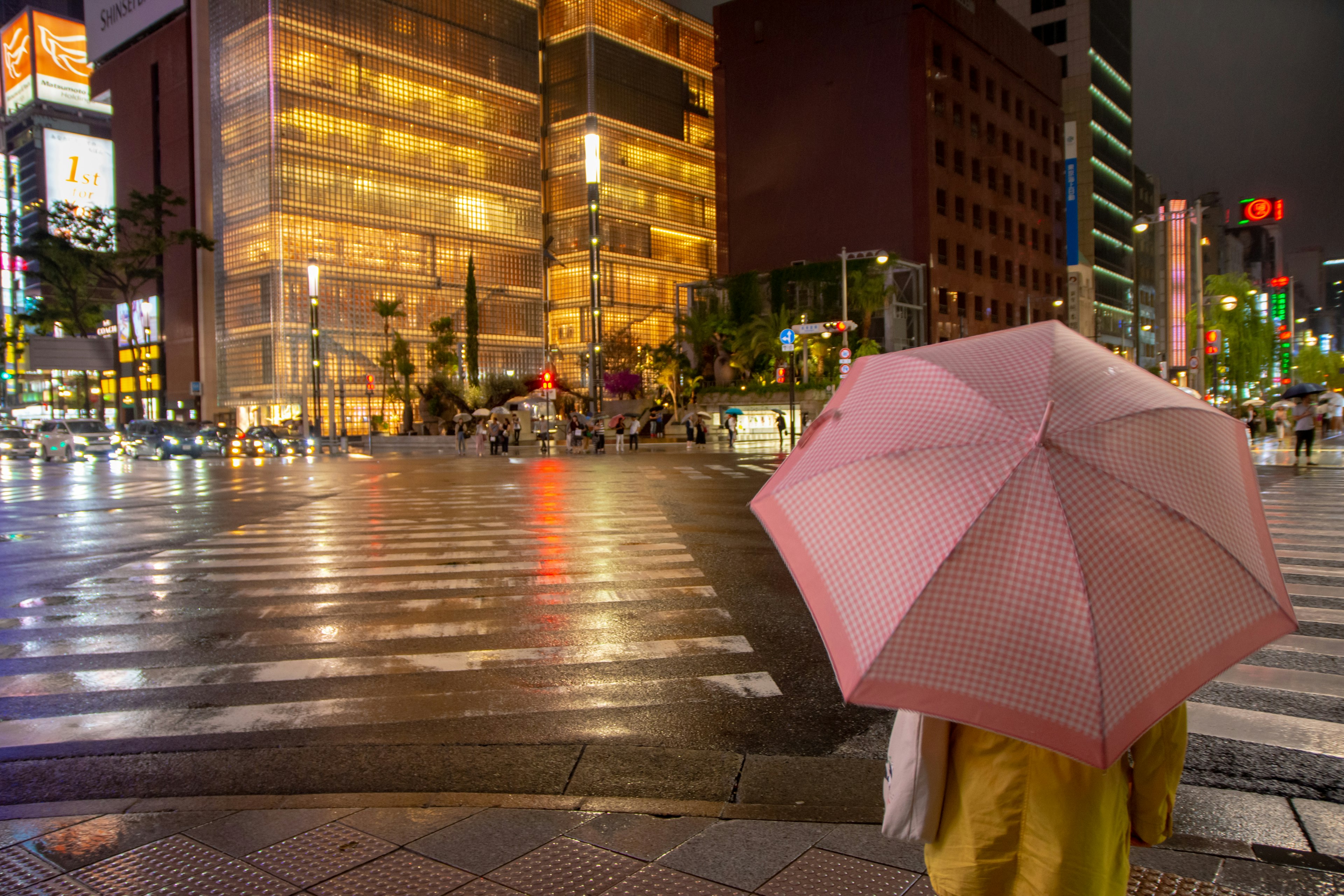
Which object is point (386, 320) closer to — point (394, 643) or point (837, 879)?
point (394, 643)

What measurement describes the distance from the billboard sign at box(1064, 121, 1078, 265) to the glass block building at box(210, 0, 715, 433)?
107 ft

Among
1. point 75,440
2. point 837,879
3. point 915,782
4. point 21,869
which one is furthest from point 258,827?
point 75,440

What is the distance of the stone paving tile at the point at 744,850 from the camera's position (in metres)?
3.33

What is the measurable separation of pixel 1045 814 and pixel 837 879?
4.60 feet

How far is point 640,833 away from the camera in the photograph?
3.70m

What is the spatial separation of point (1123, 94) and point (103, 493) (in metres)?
106

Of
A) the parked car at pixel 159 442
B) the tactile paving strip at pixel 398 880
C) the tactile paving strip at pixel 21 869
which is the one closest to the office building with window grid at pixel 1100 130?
the parked car at pixel 159 442

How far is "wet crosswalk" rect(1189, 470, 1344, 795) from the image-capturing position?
465cm

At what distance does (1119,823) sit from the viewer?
7.13 ft

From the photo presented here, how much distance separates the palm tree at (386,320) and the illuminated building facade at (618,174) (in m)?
15.0

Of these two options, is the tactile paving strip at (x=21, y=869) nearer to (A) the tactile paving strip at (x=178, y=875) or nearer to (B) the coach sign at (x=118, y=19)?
(A) the tactile paving strip at (x=178, y=875)

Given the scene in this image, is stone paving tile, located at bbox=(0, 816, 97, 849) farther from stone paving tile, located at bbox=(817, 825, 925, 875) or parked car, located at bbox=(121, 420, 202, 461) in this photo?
parked car, located at bbox=(121, 420, 202, 461)

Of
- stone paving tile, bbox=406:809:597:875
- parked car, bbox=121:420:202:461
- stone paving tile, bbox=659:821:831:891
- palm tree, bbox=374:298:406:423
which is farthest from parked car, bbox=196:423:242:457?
stone paving tile, bbox=659:821:831:891

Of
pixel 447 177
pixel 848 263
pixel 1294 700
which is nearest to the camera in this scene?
pixel 1294 700
